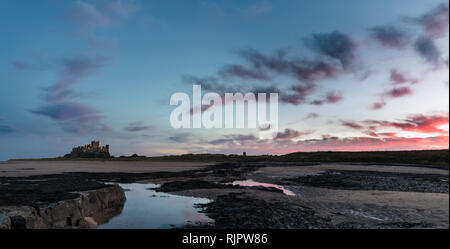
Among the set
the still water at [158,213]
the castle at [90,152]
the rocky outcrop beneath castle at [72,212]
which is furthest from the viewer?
the castle at [90,152]

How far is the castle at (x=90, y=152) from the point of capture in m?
146

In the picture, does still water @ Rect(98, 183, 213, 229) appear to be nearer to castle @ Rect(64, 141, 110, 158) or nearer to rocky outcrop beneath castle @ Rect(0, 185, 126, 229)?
rocky outcrop beneath castle @ Rect(0, 185, 126, 229)

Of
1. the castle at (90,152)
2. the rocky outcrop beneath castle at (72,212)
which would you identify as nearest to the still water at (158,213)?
the rocky outcrop beneath castle at (72,212)

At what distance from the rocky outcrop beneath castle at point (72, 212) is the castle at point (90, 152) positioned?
144080 mm

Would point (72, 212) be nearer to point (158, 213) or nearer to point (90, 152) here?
point (158, 213)

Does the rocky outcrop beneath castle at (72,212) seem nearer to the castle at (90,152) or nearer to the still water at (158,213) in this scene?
the still water at (158,213)

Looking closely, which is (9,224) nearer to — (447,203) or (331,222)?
(331,222)

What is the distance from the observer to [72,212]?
1255cm

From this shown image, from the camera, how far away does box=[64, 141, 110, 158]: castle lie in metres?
146

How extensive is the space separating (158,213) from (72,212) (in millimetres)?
4233

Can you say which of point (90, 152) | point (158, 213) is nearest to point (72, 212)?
point (158, 213)

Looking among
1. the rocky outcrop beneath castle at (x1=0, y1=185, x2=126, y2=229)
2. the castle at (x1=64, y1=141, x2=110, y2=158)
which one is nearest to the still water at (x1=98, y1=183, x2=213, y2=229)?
the rocky outcrop beneath castle at (x1=0, y1=185, x2=126, y2=229)
